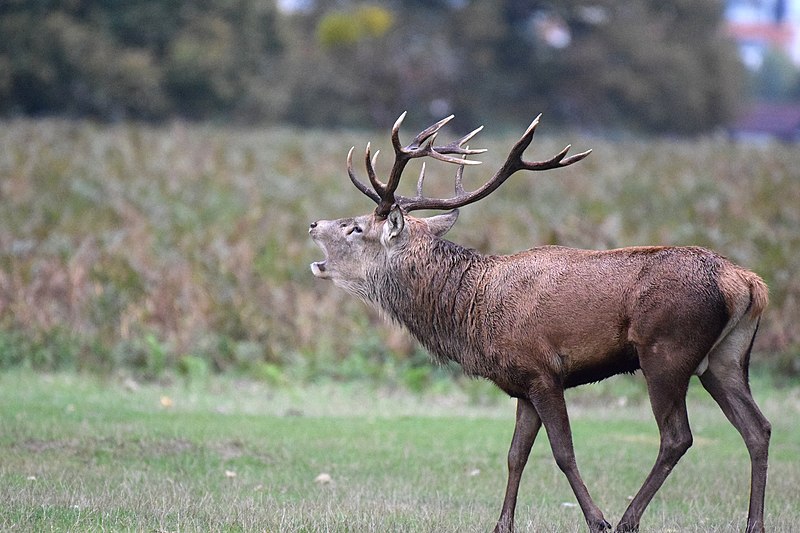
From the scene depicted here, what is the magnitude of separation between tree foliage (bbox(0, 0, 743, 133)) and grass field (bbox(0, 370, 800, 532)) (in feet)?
102

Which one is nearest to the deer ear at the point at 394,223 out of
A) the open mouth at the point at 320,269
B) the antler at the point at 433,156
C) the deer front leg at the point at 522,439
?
the antler at the point at 433,156

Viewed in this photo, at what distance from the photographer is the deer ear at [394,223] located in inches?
354

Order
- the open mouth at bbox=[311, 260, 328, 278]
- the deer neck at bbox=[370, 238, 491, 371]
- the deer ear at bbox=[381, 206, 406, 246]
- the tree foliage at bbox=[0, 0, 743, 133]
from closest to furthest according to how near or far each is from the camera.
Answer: the deer neck at bbox=[370, 238, 491, 371] < the deer ear at bbox=[381, 206, 406, 246] < the open mouth at bbox=[311, 260, 328, 278] < the tree foliage at bbox=[0, 0, 743, 133]

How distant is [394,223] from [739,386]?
273 centimetres

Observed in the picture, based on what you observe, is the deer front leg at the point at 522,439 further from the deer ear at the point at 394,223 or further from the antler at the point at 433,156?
the antler at the point at 433,156

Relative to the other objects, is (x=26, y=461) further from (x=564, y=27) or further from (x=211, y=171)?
(x=564, y=27)

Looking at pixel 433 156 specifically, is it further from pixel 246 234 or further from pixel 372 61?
pixel 372 61

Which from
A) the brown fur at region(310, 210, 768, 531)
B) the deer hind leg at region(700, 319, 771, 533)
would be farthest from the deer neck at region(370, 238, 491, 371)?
the deer hind leg at region(700, 319, 771, 533)

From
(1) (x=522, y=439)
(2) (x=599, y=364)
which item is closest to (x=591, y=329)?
(2) (x=599, y=364)

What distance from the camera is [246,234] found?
2122 centimetres

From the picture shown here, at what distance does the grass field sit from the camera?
8.41 meters

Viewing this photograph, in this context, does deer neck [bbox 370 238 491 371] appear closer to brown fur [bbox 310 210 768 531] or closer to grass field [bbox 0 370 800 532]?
brown fur [bbox 310 210 768 531]

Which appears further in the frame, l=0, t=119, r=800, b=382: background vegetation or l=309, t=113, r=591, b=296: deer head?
l=0, t=119, r=800, b=382: background vegetation

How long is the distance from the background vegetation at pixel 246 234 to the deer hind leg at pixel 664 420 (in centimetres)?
747
